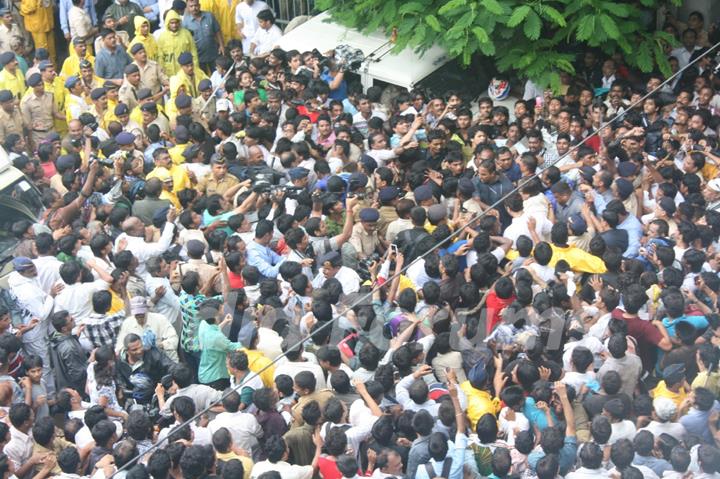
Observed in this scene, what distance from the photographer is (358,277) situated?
8758 mm

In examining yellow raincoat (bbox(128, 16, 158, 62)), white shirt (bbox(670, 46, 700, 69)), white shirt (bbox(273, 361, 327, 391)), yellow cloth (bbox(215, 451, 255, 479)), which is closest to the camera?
yellow cloth (bbox(215, 451, 255, 479))

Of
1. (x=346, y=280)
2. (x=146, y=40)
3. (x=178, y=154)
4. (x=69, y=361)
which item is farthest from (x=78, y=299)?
(x=146, y=40)

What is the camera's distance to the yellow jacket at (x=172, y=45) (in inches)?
524

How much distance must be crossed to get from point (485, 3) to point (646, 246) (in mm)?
3654

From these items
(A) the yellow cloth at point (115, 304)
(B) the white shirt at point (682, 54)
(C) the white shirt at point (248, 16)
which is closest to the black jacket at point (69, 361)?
(A) the yellow cloth at point (115, 304)

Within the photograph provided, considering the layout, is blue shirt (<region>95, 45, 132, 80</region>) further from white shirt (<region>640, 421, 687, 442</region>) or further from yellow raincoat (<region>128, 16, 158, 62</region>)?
white shirt (<region>640, 421, 687, 442</region>)

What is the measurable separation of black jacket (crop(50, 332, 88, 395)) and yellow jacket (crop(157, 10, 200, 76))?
5658mm

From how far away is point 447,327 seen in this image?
26.4 ft

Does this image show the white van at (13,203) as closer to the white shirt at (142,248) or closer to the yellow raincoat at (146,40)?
the white shirt at (142,248)

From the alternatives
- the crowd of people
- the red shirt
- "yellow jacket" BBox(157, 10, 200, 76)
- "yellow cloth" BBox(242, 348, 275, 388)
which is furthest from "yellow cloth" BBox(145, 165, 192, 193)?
the red shirt

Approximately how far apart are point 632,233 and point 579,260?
0.75 m

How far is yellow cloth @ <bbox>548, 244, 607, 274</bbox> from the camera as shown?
28.1 feet

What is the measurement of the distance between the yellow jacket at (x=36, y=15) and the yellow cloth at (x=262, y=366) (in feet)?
27.2

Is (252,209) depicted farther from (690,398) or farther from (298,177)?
(690,398)
